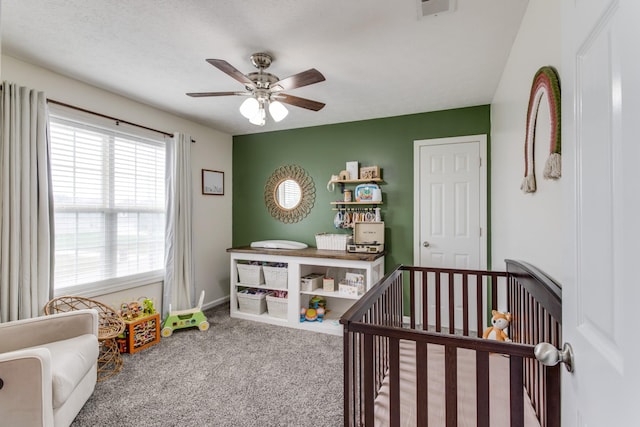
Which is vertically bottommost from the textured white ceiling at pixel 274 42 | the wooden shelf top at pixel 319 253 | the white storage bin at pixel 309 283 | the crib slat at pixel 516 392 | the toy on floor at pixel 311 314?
the toy on floor at pixel 311 314

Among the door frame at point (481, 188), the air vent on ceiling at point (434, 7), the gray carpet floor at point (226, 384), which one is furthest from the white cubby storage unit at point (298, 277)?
the air vent on ceiling at point (434, 7)

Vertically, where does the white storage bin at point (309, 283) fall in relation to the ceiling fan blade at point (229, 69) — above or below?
below

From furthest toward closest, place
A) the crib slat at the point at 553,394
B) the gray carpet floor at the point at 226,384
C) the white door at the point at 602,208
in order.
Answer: the gray carpet floor at the point at 226,384
the crib slat at the point at 553,394
the white door at the point at 602,208

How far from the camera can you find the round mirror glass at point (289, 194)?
3.97 meters

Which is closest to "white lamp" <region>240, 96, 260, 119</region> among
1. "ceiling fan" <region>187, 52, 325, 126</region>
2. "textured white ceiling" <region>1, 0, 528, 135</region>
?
"ceiling fan" <region>187, 52, 325, 126</region>

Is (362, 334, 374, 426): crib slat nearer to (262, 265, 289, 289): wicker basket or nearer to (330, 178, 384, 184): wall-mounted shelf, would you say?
(262, 265, 289, 289): wicker basket

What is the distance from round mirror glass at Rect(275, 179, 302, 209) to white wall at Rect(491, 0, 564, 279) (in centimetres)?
228

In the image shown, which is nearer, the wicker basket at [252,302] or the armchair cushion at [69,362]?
the armchair cushion at [69,362]

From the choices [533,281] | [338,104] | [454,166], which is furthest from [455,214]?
[533,281]

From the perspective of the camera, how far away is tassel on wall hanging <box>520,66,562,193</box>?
1.16 metres

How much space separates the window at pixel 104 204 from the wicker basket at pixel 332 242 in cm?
182

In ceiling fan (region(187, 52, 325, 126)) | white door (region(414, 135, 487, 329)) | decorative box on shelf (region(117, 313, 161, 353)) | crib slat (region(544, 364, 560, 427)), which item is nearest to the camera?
crib slat (region(544, 364, 560, 427))

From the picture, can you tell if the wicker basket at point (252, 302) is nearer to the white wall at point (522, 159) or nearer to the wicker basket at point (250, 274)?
the wicker basket at point (250, 274)

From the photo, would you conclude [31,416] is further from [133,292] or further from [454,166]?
[454,166]
